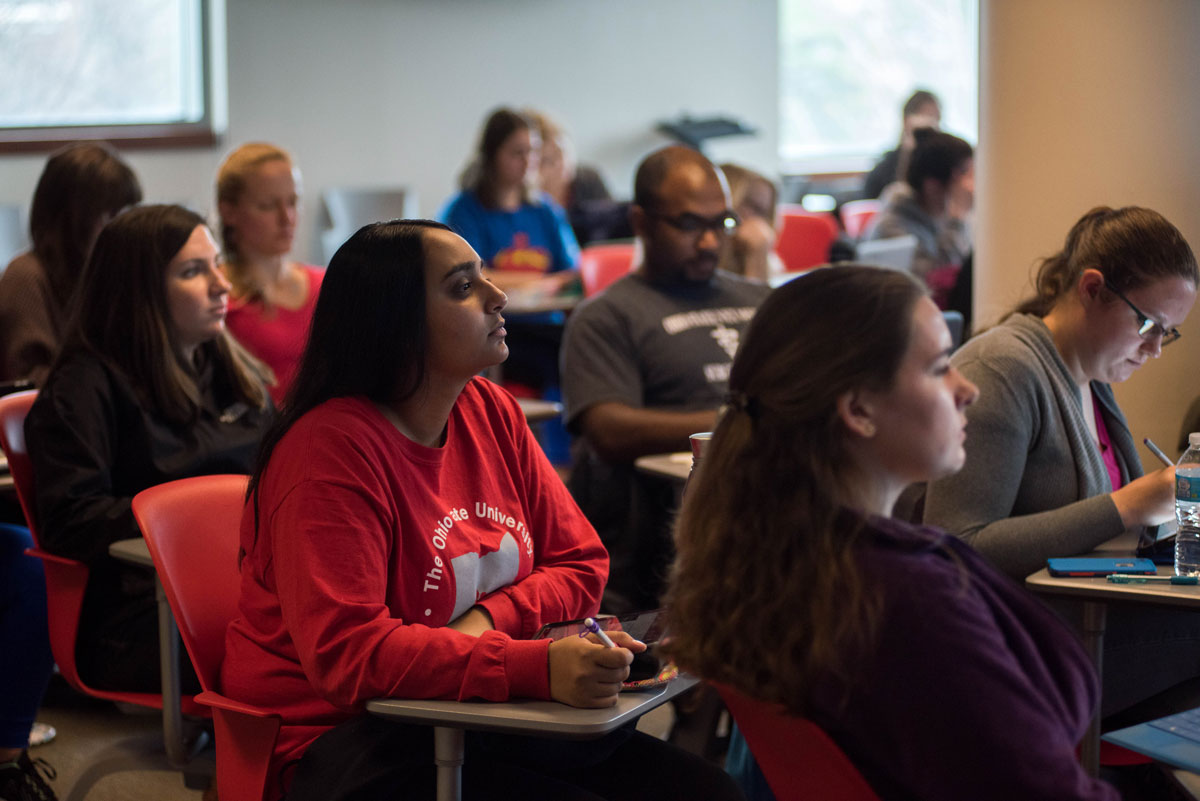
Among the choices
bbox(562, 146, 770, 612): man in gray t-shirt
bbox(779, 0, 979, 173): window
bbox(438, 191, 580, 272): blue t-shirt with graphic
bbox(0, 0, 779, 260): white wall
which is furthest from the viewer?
bbox(779, 0, 979, 173): window

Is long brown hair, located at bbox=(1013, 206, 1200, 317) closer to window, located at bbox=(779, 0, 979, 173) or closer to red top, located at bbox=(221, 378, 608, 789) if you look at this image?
red top, located at bbox=(221, 378, 608, 789)

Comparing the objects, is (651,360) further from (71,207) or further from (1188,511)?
(71,207)

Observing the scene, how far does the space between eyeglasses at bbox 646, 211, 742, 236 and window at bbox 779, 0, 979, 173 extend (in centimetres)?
646

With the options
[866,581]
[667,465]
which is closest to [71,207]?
[667,465]

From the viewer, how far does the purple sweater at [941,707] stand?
3.76 feet

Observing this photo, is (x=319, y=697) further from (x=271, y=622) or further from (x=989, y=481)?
(x=989, y=481)

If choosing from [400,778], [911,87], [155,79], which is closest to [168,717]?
[400,778]

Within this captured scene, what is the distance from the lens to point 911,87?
9.80 m

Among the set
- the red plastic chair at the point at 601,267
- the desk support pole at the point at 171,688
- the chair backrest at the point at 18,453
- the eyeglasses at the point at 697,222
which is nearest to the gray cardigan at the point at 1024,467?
the eyeglasses at the point at 697,222

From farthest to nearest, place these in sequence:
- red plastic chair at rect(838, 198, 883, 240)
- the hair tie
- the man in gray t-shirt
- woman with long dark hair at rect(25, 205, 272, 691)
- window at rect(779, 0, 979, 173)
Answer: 1. window at rect(779, 0, 979, 173)
2. red plastic chair at rect(838, 198, 883, 240)
3. the man in gray t-shirt
4. woman with long dark hair at rect(25, 205, 272, 691)
5. the hair tie

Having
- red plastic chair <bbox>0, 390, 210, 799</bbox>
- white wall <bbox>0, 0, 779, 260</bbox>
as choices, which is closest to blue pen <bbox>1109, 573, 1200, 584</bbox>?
red plastic chair <bbox>0, 390, 210, 799</bbox>

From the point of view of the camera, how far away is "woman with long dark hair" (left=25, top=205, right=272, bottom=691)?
2256 millimetres

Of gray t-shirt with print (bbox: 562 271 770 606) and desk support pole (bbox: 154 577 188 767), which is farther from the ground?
gray t-shirt with print (bbox: 562 271 770 606)

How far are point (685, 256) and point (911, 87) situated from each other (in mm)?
7230
